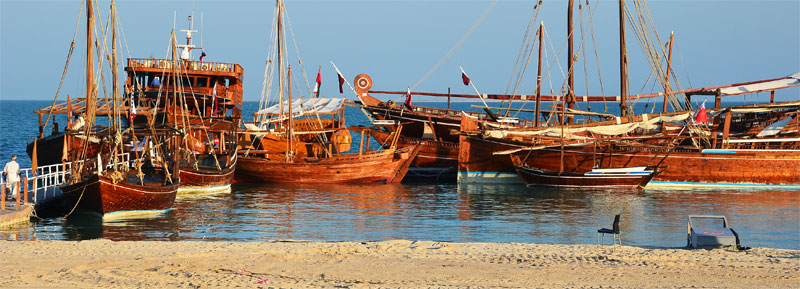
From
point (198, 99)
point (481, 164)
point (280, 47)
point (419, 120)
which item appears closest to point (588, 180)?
point (481, 164)

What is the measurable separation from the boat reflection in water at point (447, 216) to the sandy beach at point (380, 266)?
3.65 metres

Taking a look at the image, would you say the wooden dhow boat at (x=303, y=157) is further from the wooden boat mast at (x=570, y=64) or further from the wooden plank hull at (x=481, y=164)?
the wooden boat mast at (x=570, y=64)

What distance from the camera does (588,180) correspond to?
120ft

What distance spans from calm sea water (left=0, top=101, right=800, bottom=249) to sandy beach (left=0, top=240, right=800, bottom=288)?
3546mm

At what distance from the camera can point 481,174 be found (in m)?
39.9

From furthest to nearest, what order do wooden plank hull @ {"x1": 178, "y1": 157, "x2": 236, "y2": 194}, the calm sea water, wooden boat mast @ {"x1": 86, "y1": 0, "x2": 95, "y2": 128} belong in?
wooden plank hull @ {"x1": 178, "y1": 157, "x2": 236, "y2": 194} → wooden boat mast @ {"x1": 86, "y1": 0, "x2": 95, "y2": 128} → the calm sea water

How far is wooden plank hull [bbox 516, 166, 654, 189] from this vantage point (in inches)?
1432

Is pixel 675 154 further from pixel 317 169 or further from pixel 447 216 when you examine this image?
pixel 317 169

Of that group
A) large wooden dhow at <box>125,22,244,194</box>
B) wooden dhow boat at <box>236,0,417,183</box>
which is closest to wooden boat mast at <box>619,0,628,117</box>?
wooden dhow boat at <box>236,0,417,183</box>

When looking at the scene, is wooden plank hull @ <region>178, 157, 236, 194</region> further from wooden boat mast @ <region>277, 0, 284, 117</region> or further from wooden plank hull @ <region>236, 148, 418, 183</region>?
wooden boat mast @ <region>277, 0, 284, 117</region>

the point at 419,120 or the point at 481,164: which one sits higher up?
the point at 419,120

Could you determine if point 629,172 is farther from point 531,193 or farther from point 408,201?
point 408,201

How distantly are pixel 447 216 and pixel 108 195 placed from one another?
34.8 ft

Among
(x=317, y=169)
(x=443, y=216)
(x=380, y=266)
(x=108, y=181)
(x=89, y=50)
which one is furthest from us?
(x=317, y=169)
